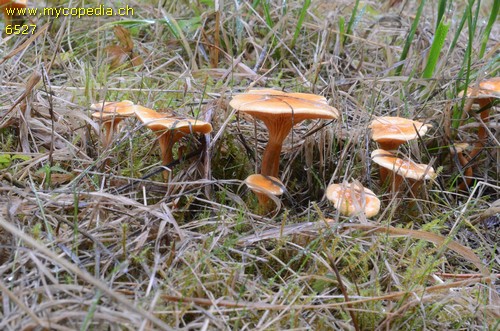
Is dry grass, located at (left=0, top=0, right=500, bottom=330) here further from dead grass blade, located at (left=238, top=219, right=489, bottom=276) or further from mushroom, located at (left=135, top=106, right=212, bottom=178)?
mushroom, located at (left=135, top=106, right=212, bottom=178)

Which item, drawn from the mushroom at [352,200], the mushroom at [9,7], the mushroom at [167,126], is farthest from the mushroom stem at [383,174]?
the mushroom at [9,7]

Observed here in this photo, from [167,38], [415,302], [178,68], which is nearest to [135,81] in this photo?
[178,68]

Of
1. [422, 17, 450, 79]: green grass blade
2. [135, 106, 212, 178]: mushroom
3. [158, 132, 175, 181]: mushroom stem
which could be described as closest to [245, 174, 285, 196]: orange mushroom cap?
[135, 106, 212, 178]: mushroom

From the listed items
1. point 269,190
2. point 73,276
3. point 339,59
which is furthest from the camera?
point 339,59

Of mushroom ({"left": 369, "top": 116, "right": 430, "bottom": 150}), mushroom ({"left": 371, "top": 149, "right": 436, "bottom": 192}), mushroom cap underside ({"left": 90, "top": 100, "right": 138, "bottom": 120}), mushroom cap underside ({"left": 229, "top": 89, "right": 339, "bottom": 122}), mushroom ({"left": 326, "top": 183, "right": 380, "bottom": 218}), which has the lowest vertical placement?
mushroom ({"left": 326, "top": 183, "right": 380, "bottom": 218})

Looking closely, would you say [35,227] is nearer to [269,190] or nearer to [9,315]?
[9,315]

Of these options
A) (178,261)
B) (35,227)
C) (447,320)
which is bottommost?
(447,320)
